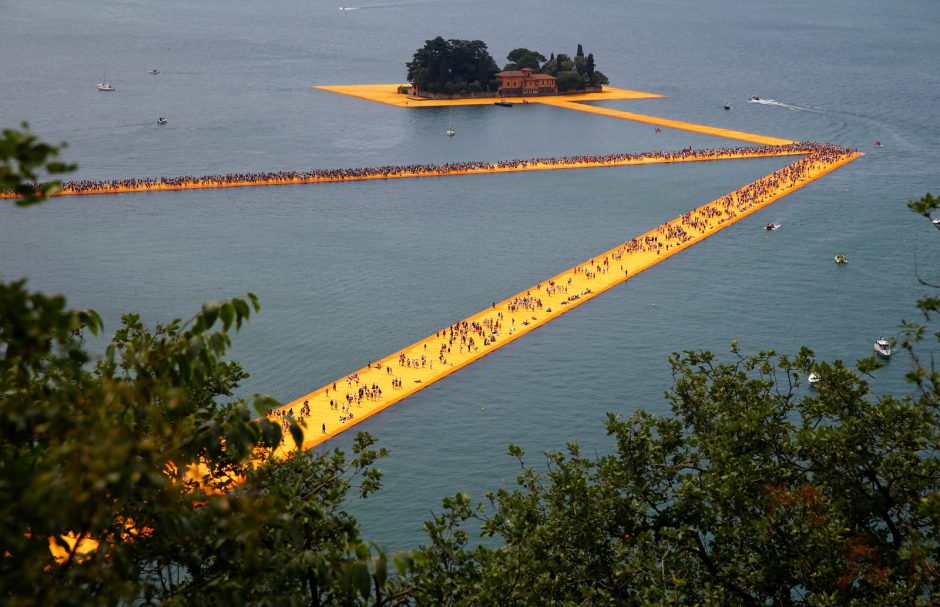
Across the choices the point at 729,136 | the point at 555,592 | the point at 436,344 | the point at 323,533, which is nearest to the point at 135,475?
the point at 323,533

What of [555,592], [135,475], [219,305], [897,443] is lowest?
[555,592]

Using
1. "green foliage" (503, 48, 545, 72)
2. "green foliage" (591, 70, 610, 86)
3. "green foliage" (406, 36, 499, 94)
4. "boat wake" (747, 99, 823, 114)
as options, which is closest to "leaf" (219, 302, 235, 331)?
"green foliage" (406, 36, 499, 94)

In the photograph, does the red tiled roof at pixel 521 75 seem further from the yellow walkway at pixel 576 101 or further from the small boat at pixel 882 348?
the small boat at pixel 882 348

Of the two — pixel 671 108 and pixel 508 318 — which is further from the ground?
pixel 671 108

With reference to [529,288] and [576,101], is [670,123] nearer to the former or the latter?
[576,101]

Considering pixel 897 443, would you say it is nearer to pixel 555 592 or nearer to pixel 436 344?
pixel 555 592

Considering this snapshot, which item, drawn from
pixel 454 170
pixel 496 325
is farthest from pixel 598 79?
pixel 496 325
